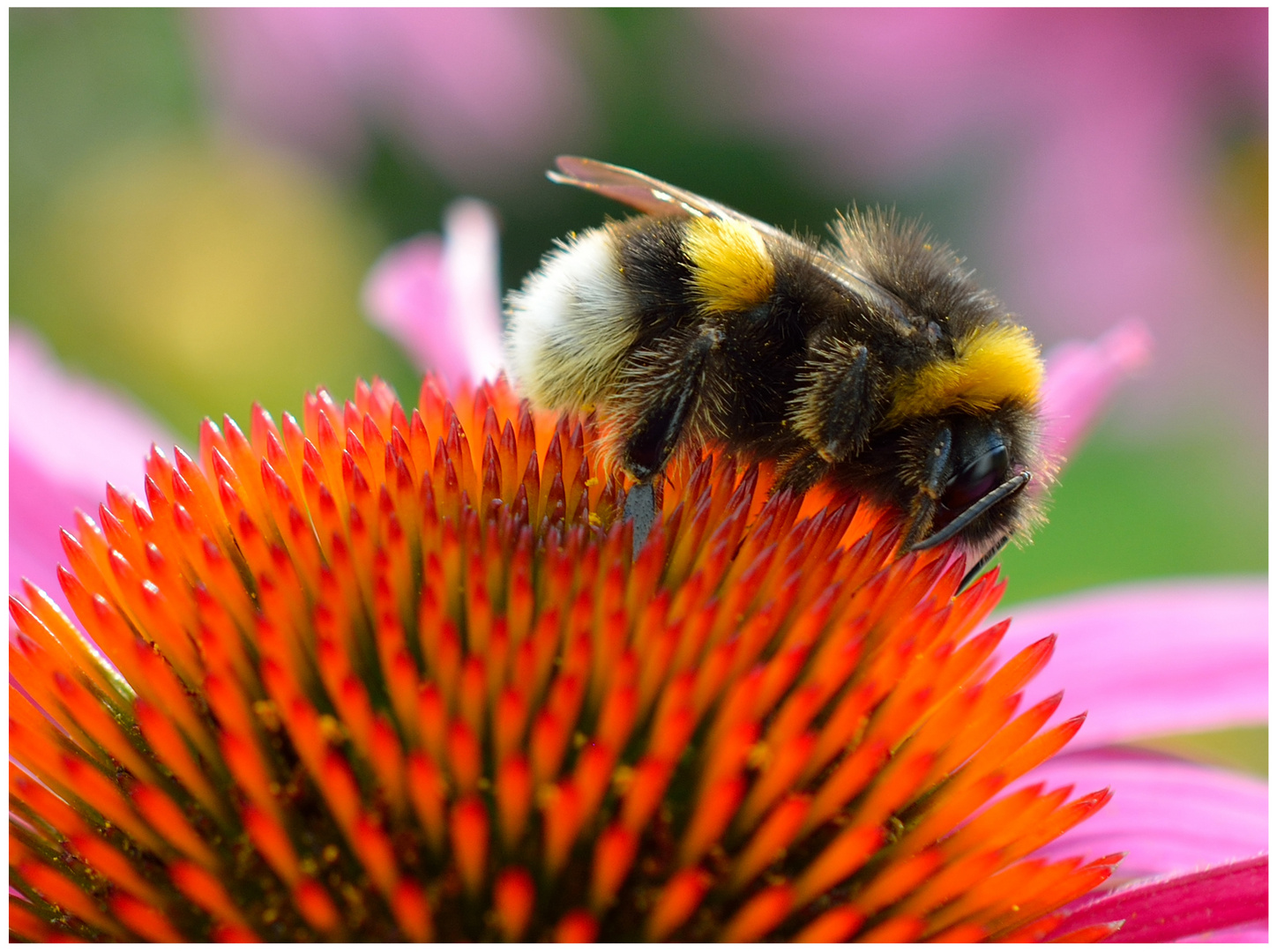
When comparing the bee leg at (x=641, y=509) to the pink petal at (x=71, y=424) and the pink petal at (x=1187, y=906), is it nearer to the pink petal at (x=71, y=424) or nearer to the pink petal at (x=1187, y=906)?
the pink petal at (x=1187, y=906)

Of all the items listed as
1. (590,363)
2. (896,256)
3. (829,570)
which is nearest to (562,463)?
(590,363)

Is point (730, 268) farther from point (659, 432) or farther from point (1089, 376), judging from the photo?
point (1089, 376)

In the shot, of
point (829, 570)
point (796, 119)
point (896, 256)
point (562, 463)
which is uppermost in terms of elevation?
point (796, 119)

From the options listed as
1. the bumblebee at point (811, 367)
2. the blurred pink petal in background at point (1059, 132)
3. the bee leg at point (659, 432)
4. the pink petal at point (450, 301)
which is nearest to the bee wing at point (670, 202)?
the bumblebee at point (811, 367)

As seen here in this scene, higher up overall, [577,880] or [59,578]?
[59,578]

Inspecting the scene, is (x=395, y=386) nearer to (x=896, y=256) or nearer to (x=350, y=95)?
(x=350, y=95)

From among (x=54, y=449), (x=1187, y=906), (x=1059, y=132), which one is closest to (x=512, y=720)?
(x=1187, y=906)

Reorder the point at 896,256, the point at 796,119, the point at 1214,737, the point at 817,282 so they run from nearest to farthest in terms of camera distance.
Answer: the point at 817,282, the point at 896,256, the point at 1214,737, the point at 796,119

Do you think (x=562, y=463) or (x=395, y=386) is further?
(x=395, y=386)
